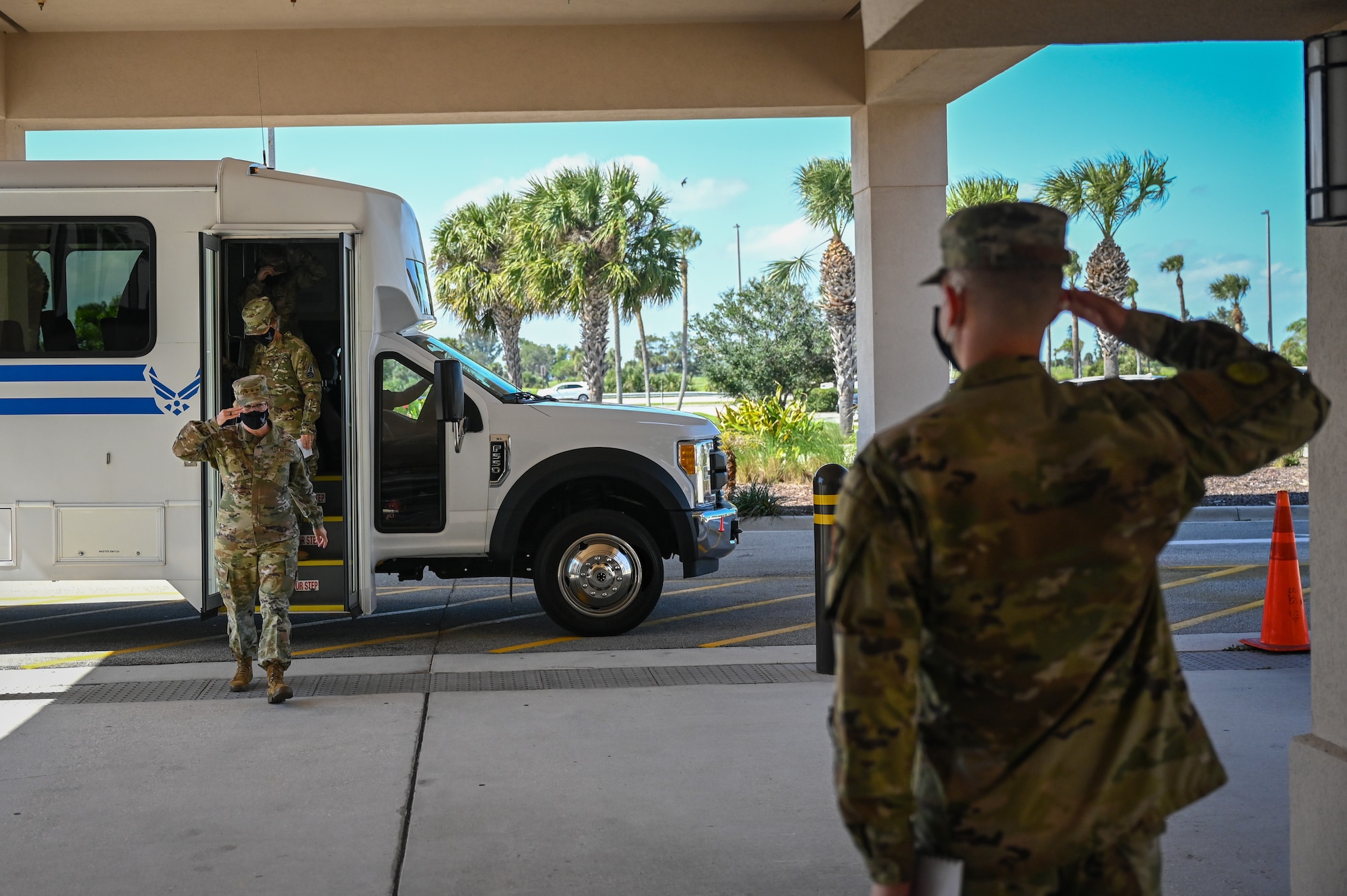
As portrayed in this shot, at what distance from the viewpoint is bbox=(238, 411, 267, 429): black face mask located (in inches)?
263

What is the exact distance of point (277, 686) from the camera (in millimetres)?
6734

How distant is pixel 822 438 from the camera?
2084 cm

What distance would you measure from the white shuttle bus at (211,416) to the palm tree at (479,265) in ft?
66.4

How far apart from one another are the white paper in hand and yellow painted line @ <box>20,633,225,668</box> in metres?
7.38

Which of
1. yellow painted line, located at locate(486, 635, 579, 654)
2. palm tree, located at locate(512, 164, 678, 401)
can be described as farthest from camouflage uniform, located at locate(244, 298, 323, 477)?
palm tree, located at locate(512, 164, 678, 401)

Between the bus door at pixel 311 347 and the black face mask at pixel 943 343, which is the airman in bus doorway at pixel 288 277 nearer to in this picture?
the bus door at pixel 311 347

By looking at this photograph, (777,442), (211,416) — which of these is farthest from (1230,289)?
(211,416)

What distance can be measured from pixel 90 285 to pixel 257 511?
8.77 feet

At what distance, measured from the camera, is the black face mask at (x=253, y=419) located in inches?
263

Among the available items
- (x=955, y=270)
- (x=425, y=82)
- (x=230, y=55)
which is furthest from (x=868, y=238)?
Result: (x=955, y=270)

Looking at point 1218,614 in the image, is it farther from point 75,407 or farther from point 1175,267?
point 1175,267

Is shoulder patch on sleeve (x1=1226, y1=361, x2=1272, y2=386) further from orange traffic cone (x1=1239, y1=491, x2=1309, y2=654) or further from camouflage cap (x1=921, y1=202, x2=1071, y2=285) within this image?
orange traffic cone (x1=1239, y1=491, x2=1309, y2=654)

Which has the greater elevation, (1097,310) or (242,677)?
(1097,310)

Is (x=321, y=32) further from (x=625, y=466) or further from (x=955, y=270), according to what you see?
(x=955, y=270)
